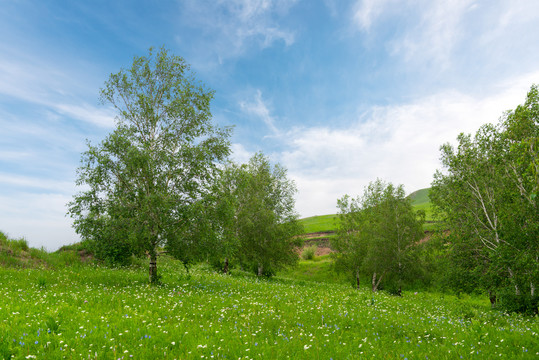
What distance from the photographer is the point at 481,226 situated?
2425 centimetres

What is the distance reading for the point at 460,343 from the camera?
8945 millimetres

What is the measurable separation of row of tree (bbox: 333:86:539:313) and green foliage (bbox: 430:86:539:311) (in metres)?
0.05

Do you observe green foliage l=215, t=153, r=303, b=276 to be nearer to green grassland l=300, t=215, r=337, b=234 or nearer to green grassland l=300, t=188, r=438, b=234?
green grassland l=300, t=188, r=438, b=234

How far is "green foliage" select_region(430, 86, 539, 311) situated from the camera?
60.4 ft

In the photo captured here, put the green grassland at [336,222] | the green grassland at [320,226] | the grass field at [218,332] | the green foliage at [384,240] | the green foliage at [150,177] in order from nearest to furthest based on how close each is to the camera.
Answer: the grass field at [218,332]
the green foliage at [150,177]
the green foliage at [384,240]
the green grassland at [336,222]
the green grassland at [320,226]

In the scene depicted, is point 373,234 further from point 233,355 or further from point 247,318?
point 233,355

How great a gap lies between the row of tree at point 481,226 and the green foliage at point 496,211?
0.05 meters

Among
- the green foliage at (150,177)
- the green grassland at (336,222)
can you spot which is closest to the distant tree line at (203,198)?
the green foliage at (150,177)

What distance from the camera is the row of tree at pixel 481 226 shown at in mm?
18656

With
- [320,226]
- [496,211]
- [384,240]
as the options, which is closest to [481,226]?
[496,211]

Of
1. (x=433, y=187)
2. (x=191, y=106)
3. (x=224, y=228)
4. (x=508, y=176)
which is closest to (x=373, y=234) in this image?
(x=433, y=187)

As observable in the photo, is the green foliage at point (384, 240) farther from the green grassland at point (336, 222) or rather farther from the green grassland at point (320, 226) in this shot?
the green grassland at point (320, 226)

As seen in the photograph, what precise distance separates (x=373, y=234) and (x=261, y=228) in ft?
45.0

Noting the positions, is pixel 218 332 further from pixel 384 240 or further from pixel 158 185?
pixel 384 240
